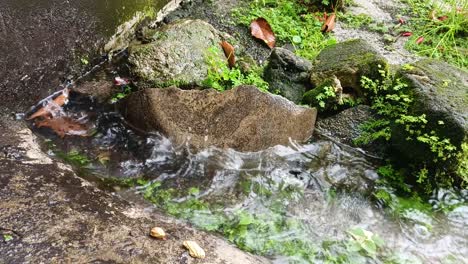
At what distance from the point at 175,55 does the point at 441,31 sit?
4.47 m

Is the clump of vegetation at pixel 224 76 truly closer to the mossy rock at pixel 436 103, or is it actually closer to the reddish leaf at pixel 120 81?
the reddish leaf at pixel 120 81

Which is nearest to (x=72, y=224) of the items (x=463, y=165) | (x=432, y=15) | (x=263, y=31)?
(x=463, y=165)

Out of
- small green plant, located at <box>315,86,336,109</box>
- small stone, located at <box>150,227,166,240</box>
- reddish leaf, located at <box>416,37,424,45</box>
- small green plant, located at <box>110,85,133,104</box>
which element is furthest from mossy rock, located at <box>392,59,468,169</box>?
small green plant, located at <box>110,85,133,104</box>

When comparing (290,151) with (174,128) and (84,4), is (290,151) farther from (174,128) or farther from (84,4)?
(84,4)

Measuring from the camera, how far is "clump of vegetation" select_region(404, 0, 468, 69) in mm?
6590

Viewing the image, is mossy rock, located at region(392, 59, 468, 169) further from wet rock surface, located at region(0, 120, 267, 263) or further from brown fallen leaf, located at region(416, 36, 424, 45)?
wet rock surface, located at region(0, 120, 267, 263)

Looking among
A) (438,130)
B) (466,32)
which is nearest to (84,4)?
(438,130)

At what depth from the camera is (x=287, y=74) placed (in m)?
5.43

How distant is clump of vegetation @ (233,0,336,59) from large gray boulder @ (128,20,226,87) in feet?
4.57

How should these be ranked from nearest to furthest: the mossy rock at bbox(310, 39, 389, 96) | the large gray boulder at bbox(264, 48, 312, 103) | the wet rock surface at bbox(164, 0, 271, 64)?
1. the mossy rock at bbox(310, 39, 389, 96)
2. the large gray boulder at bbox(264, 48, 312, 103)
3. the wet rock surface at bbox(164, 0, 271, 64)

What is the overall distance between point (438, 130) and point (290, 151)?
1.41 metres

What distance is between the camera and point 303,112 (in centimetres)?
466

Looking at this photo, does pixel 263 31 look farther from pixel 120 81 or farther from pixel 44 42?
pixel 44 42

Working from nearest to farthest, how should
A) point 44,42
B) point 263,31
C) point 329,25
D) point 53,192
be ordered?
point 53,192 < point 44,42 < point 263,31 < point 329,25
